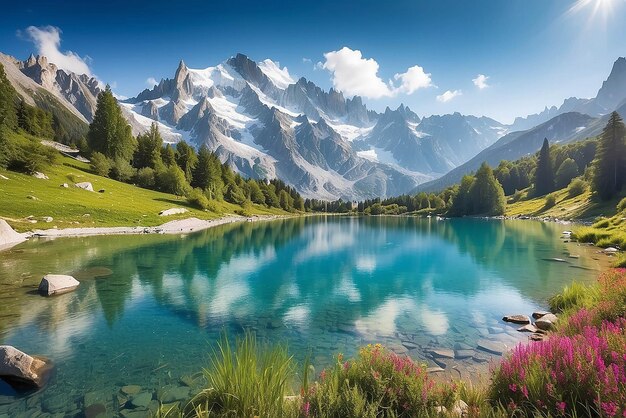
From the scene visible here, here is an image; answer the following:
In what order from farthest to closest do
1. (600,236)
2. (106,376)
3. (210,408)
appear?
1. (600,236)
2. (106,376)
3. (210,408)

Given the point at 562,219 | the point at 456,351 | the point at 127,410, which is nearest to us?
the point at 127,410

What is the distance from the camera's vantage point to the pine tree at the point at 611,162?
292 ft

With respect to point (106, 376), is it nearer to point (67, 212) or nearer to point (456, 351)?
point (456, 351)

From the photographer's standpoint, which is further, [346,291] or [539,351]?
[346,291]

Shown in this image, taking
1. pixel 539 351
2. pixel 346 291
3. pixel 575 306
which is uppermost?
pixel 539 351

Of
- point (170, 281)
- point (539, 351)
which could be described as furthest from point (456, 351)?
point (170, 281)

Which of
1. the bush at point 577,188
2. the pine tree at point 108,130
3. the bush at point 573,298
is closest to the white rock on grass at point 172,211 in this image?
the pine tree at point 108,130

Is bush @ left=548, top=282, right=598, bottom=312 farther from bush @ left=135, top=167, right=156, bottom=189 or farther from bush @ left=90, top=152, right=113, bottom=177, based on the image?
bush @ left=135, top=167, right=156, bottom=189

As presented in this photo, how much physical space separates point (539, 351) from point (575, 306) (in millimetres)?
11751

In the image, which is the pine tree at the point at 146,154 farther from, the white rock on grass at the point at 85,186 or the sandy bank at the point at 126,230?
the sandy bank at the point at 126,230

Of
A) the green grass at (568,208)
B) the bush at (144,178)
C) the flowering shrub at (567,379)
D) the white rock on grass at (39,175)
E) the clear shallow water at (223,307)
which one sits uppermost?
the bush at (144,178)

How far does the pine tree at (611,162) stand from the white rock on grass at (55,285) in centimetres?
11827

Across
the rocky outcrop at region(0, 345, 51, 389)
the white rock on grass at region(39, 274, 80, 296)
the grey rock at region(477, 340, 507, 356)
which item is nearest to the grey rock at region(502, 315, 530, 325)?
the grey rock at region(477, 340, 507, 356)

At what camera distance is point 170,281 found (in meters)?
26.3
